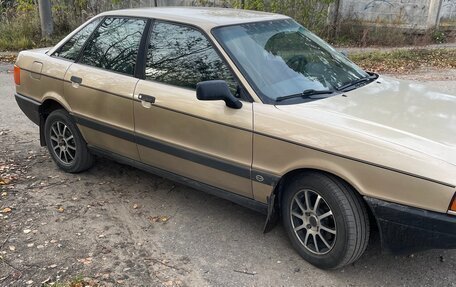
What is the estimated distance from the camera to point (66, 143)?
4832mm

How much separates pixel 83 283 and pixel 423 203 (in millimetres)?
2193

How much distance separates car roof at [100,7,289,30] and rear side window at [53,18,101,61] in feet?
0.88

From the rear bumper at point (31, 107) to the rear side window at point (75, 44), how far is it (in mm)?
575

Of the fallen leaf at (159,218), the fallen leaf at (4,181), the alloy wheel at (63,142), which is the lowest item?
the fallen leaf at (4,181)

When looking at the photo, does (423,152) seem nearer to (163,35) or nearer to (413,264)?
(413,264)

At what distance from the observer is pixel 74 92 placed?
447 cm

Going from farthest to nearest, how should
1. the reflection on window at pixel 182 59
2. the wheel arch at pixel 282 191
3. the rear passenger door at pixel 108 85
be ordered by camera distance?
the rear passenger door at pixel 108 85, the reflection on window at pixel 182 59, the wheel arch at pixel 282 191

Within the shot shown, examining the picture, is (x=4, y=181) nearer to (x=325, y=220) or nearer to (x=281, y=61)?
(x=281, y=61)

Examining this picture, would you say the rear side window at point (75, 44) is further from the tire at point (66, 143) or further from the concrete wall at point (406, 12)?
the concrete wall at point (406, 12)

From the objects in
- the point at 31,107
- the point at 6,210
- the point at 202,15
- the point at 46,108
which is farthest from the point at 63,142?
the point at 202,15

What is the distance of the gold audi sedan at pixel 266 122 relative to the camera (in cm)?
282

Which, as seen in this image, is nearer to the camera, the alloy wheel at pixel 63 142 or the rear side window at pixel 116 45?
the rear side window at pixel 116 45

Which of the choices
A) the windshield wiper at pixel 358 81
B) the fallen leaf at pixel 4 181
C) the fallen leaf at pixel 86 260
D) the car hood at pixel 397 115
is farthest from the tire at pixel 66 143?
the windshield wiper at pixel 358 81

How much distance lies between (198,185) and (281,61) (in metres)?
1.19
